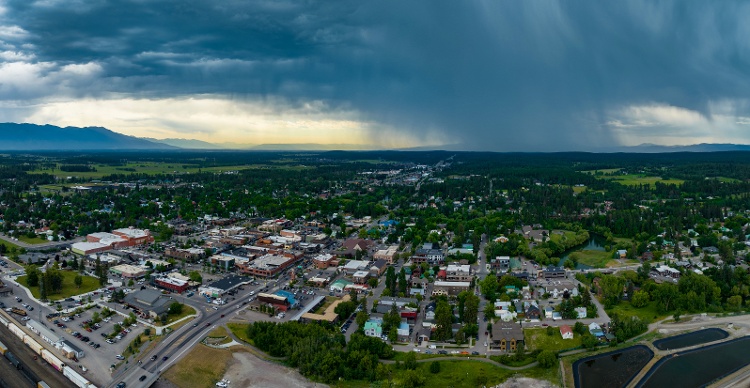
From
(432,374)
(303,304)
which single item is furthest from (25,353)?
(432,374)

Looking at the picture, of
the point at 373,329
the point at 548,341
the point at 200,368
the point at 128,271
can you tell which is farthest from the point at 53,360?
the point at 548,341

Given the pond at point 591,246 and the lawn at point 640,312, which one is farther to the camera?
the pond at point 591,246

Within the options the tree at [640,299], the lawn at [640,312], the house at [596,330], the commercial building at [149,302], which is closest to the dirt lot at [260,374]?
the commercial building at [149,302]

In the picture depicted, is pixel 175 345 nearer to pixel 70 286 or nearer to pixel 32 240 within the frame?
pixel 70 286

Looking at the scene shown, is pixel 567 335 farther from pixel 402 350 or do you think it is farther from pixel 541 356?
pixel 402 350

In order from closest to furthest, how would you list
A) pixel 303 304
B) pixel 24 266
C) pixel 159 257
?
1. pixel 303 304
2. pixel 24 266
3. pixel 159 257

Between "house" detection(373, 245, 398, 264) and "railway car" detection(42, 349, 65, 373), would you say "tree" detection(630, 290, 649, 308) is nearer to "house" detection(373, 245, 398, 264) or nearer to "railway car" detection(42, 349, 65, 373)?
"house" detection(373, 245, 398, 264)

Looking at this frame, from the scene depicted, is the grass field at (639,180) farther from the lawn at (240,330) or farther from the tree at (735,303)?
the lawn at (240,330)
